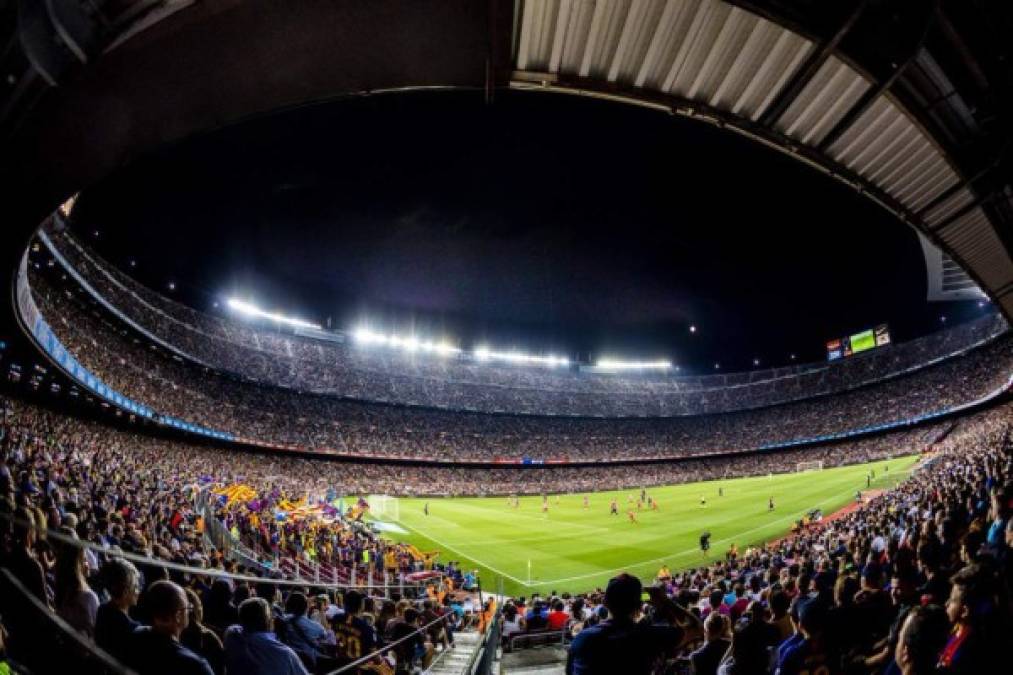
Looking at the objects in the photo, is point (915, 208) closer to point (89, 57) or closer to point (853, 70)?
point (853, 70)

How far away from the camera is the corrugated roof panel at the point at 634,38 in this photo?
9.55 ft

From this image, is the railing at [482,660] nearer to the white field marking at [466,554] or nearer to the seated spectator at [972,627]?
the seated spectator at [972,627]

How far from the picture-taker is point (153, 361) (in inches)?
1741

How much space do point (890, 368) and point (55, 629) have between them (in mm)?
82971

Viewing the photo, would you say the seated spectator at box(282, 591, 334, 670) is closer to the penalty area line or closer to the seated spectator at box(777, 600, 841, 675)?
the seated spectator at box(777, 600, 841, 675)

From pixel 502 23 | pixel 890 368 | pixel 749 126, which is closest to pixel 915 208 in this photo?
pixel 749 126

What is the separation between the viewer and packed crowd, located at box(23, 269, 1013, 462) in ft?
126

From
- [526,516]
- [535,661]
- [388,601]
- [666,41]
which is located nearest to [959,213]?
[666,41]

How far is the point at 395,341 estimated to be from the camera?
74.9 metres

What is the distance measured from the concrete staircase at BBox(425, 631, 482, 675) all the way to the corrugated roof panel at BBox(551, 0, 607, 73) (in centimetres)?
716

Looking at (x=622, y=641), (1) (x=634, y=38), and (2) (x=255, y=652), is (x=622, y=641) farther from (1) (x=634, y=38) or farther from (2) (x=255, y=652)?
(1) (x=634, y=38)

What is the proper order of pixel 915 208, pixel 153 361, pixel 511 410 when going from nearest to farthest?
pixel 915 208, pixel 153 361, pixel 511 410

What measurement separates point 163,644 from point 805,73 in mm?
4748

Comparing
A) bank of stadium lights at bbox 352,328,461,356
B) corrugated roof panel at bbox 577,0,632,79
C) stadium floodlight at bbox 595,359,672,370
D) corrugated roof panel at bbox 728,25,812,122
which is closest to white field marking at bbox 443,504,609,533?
corrugated roof panel at bbox 728,25,812,122
